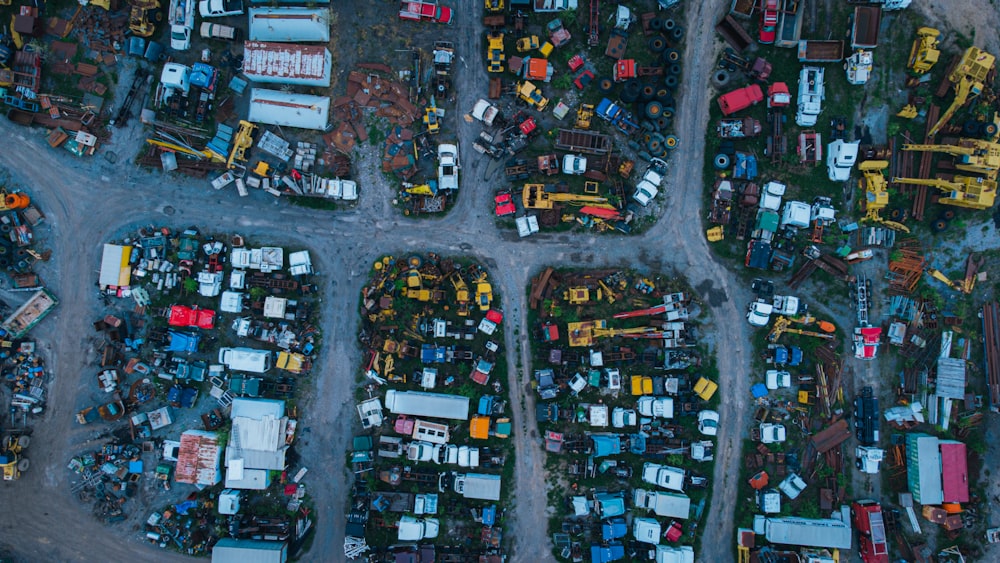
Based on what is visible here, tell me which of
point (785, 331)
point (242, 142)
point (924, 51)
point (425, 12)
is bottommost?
point (785, 331)

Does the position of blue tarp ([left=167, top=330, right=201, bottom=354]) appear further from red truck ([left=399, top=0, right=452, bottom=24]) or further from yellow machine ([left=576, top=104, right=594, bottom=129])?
yellow machine ([left=576, top=104, right=594, bottom=129])

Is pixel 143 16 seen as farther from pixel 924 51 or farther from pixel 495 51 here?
pixel 924 51

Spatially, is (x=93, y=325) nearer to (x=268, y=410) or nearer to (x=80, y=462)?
(x=80, y=462)

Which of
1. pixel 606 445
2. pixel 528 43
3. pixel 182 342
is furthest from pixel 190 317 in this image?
pixel 606 445

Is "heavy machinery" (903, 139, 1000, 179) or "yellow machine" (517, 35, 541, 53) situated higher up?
"yellow machine" (517, 35, 541, 53)

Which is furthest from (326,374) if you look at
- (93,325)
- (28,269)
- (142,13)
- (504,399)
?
(142,13)

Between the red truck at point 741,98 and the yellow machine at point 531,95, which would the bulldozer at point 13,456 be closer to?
the yellow machine at point 531,95

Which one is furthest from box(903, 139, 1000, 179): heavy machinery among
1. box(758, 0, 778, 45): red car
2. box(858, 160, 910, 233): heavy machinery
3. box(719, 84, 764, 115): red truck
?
box(758, 0, 778, 45): red car
